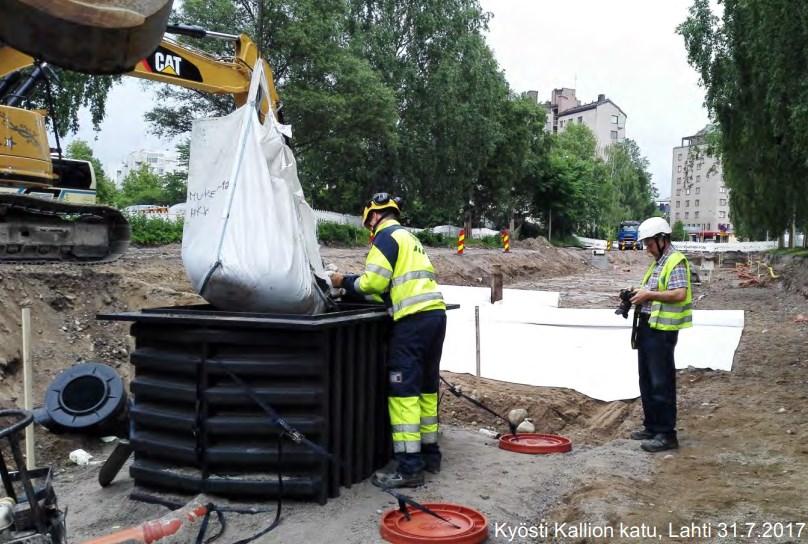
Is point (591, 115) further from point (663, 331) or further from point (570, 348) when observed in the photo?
point (663, 331)

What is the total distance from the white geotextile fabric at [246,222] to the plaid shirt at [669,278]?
279cm

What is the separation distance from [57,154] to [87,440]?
7.38 m

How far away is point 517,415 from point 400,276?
2895 mm

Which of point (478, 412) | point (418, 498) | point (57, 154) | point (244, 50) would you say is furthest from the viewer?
point (57, 154)

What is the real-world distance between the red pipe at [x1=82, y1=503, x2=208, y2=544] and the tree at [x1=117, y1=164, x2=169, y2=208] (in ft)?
205

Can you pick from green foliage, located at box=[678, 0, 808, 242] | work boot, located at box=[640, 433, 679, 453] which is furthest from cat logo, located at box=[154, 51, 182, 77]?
green foliage, located at box=[678, 0, 808, 242]

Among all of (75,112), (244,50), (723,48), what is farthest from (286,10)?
(244,50)

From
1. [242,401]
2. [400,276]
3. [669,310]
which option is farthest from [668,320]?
[242,401]

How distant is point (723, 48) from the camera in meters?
15.8

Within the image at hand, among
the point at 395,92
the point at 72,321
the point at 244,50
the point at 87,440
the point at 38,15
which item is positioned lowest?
the point at 87,440

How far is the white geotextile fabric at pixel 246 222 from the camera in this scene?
174 inches

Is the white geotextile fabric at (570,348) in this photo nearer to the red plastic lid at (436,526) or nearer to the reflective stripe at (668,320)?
the reflective stripe at (668,320)

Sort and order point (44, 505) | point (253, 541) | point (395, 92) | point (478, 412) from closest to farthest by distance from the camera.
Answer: point (44, 505) < point (253, 541) < point (478, 412) < point (395, 92)

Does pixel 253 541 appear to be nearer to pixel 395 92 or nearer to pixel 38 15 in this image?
pixel 38 15
